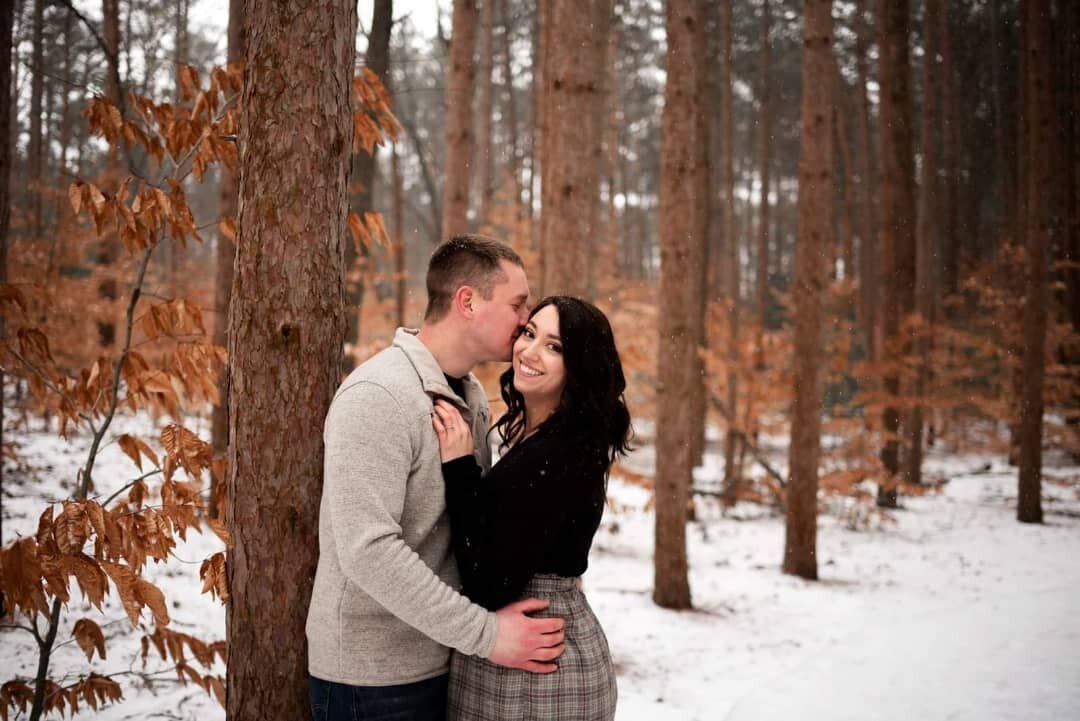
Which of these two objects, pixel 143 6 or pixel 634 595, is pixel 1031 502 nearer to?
pixel 634 595

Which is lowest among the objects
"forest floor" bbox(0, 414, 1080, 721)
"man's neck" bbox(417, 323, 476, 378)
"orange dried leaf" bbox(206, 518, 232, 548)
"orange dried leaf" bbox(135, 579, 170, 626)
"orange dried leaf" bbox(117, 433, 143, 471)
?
"forest floor" bbox(0, 414, 1080, 721)

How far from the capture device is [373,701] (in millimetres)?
2098

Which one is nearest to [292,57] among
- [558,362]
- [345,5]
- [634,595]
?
[345,5]

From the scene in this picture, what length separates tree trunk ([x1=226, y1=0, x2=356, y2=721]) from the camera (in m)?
2.25

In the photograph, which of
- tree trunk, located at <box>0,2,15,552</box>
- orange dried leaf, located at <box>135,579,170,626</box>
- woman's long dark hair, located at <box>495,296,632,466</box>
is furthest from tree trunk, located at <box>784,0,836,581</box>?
orange dried leaf, located at <box>135,579,170,626</box>

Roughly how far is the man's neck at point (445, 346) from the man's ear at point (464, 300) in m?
0.07

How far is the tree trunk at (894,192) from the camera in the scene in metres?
11.0

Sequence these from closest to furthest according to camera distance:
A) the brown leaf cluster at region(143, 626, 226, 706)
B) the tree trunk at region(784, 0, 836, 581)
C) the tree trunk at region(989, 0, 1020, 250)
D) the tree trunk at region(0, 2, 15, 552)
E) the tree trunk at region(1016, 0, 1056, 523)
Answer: the brown leaf cluster at region(143, 626, 226, 706), the tree trunk at region(0, 2, 15, 552), the tree trunk at region(784, 0, 836, 581), the tree trunk at region(1016, 0, 1056, 523), the tree trunk at region(989, 0, 1020, 250)

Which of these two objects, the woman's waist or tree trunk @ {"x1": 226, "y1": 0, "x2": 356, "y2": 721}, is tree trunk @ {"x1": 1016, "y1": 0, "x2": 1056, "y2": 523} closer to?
the woman's waist

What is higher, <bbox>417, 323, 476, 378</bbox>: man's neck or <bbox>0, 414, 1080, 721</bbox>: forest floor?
→ <bbox>417, 323, 476, 378</bbox>: man's neck

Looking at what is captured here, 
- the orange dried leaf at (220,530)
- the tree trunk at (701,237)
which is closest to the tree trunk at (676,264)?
the tree trunk at (701,237)

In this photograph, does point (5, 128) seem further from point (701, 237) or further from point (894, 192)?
point (894, 192)

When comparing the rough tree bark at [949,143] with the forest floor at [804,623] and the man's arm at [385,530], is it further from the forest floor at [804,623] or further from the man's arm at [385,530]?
the man's arm at [385,530]

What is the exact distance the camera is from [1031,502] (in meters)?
11.4
